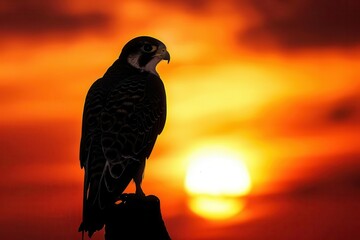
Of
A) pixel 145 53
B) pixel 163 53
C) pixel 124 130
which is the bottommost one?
pixel 124 130

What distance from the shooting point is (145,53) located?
1111 centimetres

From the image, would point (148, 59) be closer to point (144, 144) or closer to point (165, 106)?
point (165, 106)

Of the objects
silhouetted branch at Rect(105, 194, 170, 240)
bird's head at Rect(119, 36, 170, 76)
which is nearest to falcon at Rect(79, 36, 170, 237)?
bird's head at Rect(119, 36, 170, 76)

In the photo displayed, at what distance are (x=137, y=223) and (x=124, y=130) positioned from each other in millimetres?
2702

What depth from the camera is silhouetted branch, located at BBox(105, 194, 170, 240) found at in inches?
257

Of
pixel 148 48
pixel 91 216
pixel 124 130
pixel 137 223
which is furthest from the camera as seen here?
pixel 148 48

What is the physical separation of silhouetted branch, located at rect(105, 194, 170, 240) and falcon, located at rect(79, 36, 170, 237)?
1.40 ft

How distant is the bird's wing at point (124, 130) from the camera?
853cm

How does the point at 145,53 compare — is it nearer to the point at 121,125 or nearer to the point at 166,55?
the point at 166,55

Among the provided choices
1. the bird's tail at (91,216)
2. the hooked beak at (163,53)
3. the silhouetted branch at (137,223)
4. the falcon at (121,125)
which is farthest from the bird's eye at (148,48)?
the silhouetted branch at (137,223)

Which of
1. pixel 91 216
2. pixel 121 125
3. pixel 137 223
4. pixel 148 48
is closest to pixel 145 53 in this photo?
pixel 148 48

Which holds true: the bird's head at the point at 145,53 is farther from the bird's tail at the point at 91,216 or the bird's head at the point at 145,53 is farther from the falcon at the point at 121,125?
the bird's tail at the point at 91,216

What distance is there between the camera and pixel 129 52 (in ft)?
36.7

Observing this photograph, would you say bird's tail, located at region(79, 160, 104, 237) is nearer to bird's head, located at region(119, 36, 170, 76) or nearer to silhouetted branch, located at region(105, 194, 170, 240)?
silhouetted branch, located at region(105, 194, 170, 240)
